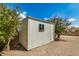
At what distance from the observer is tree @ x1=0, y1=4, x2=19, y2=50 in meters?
5.73

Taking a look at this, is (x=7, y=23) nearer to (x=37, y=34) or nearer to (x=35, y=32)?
(x=35, y=32)

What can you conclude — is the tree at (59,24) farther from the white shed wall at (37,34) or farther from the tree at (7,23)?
the tree at (7,23)

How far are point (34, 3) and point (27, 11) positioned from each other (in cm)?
39

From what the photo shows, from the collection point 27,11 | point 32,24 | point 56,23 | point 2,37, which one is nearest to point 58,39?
point 56,23

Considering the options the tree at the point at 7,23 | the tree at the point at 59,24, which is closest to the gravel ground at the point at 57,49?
the tree at the point at 59,24

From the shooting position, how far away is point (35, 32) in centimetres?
627

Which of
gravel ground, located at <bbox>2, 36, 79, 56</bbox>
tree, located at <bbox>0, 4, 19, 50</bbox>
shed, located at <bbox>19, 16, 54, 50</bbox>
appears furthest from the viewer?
shed, located at <bbox>19, 16, 54, 50</bbox>

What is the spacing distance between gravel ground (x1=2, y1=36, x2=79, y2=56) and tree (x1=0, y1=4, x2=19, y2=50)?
21.0 inches

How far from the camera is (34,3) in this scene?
5.52 meters

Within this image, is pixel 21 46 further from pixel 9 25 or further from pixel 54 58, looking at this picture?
pixel 54 58

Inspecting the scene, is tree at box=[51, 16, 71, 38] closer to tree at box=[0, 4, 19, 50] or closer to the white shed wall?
the white shed wall

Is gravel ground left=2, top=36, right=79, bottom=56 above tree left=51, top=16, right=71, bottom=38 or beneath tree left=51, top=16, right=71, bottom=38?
beneath

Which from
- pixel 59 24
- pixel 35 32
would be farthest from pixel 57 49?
pixel 35 32

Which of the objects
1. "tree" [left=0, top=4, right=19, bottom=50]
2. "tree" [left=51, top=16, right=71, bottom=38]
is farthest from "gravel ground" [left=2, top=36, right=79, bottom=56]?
"tree" [left=0, top=4, right=19, bottom=50]
